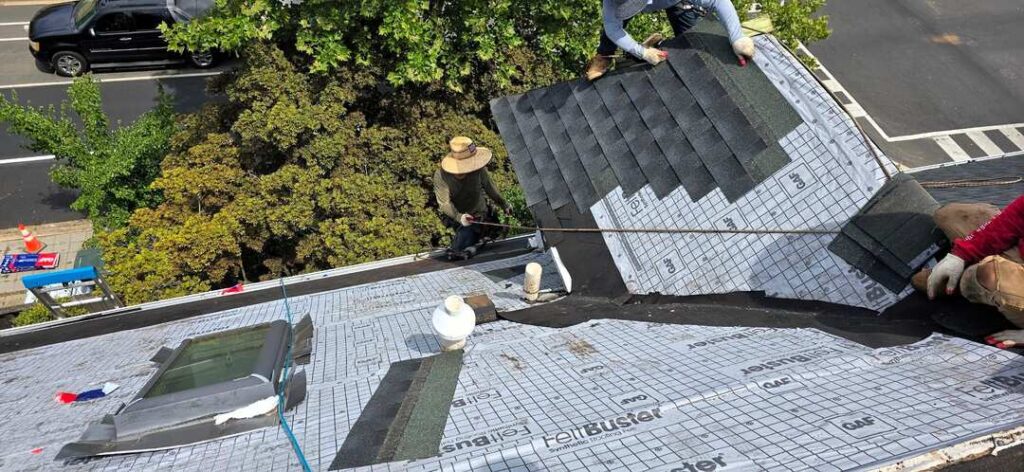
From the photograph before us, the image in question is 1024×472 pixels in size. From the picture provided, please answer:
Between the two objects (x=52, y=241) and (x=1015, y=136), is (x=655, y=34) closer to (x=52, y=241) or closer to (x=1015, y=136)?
(x=52, y=241)

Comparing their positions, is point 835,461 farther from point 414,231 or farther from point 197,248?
point 197,248

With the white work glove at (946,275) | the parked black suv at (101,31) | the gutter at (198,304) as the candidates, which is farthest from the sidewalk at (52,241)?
the white work glove at (946,275)

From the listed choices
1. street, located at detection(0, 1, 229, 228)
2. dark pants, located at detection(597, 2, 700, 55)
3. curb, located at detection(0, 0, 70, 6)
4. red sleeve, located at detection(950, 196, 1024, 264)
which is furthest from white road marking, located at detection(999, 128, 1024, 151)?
curb, located at detection(0, 0, 70, 6)

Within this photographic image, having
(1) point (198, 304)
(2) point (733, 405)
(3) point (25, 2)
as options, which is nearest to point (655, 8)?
(2) point (733, 405)

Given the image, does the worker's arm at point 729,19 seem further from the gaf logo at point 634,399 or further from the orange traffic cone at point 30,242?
the orange traffic cone at point 30,242

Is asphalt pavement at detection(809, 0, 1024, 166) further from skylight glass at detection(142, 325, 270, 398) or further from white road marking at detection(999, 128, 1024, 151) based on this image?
skylight glass at detection(142, 325, 270, 398)

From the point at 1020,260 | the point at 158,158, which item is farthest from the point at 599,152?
the point at 158,158
